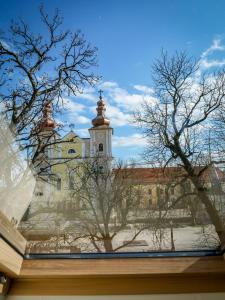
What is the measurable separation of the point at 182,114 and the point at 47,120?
2.31ft

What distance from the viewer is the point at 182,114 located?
1.35m

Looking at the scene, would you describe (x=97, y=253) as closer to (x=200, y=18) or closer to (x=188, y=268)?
(x=188, y=268)

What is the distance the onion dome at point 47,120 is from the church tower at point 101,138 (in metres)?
0.24

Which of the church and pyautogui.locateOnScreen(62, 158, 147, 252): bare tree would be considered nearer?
pyautogui.locateOnScreen(62, 158, 147, 252): bare tree

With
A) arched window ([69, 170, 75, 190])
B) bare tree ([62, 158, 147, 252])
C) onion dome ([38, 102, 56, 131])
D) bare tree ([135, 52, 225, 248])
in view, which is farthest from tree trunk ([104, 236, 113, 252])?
onion dome ([38, 102, 56, 131])

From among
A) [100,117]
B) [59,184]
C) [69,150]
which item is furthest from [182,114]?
[59,184]

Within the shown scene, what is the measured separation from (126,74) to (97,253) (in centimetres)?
84

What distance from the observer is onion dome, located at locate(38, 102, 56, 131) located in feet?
4.68

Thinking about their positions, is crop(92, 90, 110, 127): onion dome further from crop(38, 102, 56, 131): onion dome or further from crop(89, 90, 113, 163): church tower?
crop(38, 102, 56, 131): onion dome

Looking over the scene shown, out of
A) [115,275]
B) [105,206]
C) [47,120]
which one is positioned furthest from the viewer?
[47,120]

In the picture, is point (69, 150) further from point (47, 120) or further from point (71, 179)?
point (47, 120)

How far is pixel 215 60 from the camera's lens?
135cm

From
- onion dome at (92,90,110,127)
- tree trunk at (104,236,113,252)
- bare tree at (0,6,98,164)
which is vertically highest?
bare tree at (0,6,98,164)

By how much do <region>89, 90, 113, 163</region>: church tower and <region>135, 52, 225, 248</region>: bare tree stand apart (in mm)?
168
